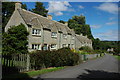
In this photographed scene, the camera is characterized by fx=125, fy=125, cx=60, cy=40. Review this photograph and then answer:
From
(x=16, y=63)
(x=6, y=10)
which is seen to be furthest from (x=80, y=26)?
(x=16, y=63)

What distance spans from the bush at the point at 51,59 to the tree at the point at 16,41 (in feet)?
22.5

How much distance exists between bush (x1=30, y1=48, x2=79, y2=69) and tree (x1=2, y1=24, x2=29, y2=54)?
6.86 m

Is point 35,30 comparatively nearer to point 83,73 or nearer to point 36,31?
point 36,31

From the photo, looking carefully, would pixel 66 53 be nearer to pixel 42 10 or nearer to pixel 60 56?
pixel 60 56

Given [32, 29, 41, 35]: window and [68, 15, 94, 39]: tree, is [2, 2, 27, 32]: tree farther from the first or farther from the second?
[68, 15, 94, 39]: tree

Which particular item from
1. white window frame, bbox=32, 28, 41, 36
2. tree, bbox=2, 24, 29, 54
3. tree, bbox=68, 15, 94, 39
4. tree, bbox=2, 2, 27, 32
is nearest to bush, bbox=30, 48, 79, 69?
tree, bbox=2, 24, 29, 54

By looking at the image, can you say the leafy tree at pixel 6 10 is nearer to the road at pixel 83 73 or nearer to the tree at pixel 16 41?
the tree at pixel 16 41

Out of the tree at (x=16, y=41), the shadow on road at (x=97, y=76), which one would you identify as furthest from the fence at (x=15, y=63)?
the tree at (x=16, y=41)

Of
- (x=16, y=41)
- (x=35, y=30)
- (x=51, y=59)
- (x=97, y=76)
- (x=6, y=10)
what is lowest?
(x=97, y=76)

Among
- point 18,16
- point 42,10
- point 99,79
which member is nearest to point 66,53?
point 99,79

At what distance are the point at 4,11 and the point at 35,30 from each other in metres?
21.1

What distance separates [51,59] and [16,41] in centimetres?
784

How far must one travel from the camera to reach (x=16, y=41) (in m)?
18.3

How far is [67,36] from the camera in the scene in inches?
1340
